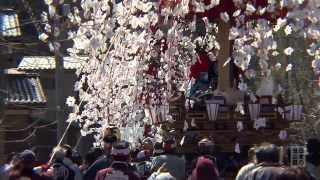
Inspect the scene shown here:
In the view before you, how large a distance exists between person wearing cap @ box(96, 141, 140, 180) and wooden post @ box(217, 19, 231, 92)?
6.28ft

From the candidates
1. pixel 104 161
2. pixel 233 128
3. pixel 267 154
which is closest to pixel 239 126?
pixel 233 128

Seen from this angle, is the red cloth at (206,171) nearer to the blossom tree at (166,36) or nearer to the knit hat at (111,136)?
the blossom tree at (166,36)

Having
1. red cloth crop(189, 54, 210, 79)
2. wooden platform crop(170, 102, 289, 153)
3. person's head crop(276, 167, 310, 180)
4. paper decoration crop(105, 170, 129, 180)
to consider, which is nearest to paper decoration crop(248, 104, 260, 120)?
wooden platform crop(170, 102, 289, 153)

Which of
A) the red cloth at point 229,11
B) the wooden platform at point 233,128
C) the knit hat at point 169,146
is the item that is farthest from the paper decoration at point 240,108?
the red cloth at point 229,11

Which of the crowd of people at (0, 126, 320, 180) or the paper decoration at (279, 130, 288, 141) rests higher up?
the paper decoration at (279, 130, 288, 141)

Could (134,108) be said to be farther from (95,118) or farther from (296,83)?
(296,83)

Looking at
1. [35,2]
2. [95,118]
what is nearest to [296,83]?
[35,2]

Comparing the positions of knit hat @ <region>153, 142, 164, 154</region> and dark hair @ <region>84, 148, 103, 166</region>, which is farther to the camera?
dark hair @ <region>84, 148, 103, 166</region>

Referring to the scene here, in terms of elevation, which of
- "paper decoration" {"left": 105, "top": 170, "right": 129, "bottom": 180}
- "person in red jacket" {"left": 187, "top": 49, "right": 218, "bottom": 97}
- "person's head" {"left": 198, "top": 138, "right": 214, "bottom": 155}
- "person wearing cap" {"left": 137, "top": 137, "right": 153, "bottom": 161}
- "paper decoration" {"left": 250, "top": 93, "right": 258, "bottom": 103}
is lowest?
"person wearing cap" {"left": 137, "top": 137, "right": 153, "bottom": 161}

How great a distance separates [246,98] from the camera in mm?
8539

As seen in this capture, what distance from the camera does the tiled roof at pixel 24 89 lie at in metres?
20.1

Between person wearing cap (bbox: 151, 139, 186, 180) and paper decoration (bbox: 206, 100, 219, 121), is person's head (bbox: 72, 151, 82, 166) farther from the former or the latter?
paper decoration (bbox: 206, 100, 219, 121)

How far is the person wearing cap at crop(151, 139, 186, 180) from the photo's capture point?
8250mm

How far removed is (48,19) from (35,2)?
34.2 feet
